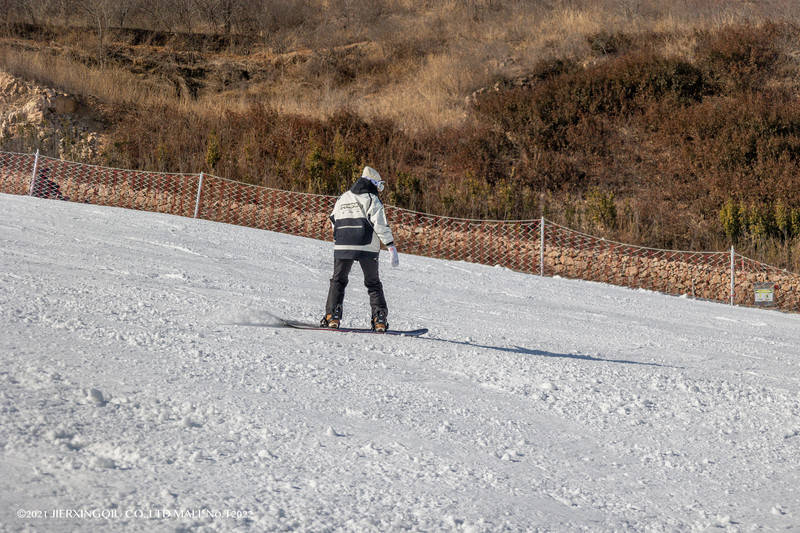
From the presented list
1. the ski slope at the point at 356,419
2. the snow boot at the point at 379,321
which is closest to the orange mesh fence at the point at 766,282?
the ski slope at the point at 356,419

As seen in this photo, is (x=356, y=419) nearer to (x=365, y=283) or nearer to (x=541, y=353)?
(x=365, y=283)

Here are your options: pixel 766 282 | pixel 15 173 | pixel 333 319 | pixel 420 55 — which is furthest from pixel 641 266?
pixel 420 55

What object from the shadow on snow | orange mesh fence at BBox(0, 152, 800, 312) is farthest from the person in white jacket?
orange mesh fence at BBox(0, 152, 800, 312)

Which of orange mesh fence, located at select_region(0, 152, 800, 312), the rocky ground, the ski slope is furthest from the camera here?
the rocky ground

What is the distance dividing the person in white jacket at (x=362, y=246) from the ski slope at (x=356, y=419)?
1.21 feet

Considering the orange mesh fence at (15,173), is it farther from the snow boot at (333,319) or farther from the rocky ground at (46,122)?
the snow boot at (333,319)

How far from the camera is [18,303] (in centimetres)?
711

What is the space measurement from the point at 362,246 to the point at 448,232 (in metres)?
12.2

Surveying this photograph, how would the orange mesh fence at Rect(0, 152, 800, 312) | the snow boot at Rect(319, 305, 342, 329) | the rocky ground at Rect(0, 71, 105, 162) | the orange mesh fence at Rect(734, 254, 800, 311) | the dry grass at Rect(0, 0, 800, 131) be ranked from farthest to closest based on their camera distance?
the dry grass at Rect(0, 0, 800, 131) → the rocky ground at Rect(0, 71, 105, 162) → the orange mesh fence at Rect(0, 152, 800, 312) → the orange mesh fence at Rect(734, 254, 800, 311) → the snow boot at Rect(319, 305, 342, 329)

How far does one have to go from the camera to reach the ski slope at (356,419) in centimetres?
368

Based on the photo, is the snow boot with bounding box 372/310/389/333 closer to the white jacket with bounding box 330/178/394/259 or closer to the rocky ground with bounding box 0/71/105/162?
the white jacket with bounding box 330/178/394/259

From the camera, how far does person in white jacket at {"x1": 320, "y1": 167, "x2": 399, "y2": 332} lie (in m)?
8.01

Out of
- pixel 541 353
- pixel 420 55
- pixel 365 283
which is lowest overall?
pixel 541 353

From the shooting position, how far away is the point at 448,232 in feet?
66.1
